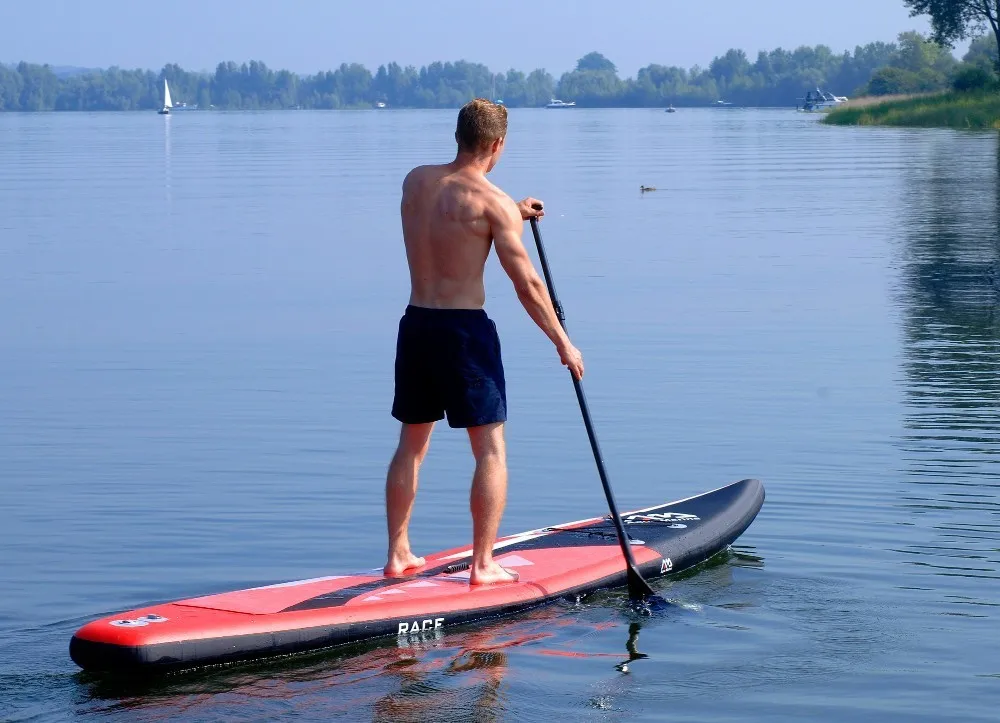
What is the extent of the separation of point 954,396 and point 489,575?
223 inches

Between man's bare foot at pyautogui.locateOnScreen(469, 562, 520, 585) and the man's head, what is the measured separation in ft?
5.77

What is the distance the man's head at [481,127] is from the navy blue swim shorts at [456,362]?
0.69 meters

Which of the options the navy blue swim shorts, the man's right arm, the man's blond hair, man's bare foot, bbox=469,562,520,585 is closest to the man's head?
the man's blond hair

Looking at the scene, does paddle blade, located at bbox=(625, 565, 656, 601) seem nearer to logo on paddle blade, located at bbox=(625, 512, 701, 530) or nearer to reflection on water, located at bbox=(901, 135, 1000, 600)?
logo on paddle blade, located at bbox=(625, 512, 701, 530)

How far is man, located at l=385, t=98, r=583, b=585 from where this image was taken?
6328mm

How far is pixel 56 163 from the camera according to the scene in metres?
51.5

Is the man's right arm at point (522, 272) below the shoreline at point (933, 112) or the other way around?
below

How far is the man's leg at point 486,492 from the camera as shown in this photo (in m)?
6.43

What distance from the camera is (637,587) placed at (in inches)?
269

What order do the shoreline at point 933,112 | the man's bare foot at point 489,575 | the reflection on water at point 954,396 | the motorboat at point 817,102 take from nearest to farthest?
the man's bare foot at point 489,575 < the reflection on water at point 954,396 < the shoreline at point 933,112 < the motorboat at point 817,102

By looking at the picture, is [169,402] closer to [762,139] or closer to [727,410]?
[727,410]

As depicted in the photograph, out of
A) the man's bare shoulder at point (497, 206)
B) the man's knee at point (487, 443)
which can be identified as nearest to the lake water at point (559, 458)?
the man's knee at point (487, 443)

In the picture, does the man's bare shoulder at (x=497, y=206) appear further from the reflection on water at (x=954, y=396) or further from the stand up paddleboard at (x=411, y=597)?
the reflection on water at (x=954, y=396)

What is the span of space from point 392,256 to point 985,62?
2607 inches
